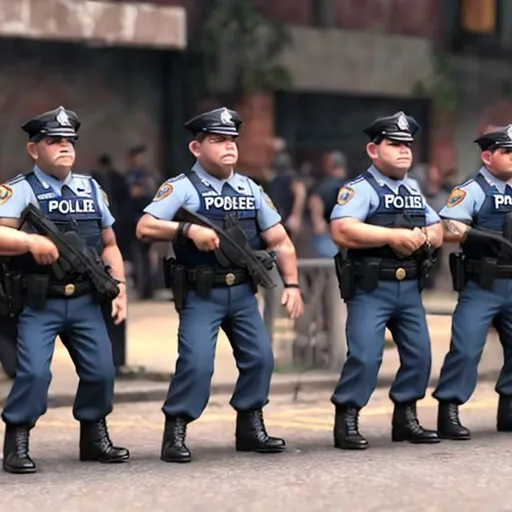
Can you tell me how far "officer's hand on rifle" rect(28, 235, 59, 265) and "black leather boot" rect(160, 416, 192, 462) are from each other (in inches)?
41.8

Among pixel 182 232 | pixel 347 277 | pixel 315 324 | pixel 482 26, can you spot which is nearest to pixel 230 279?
pixel 182 232

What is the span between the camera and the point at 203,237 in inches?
310

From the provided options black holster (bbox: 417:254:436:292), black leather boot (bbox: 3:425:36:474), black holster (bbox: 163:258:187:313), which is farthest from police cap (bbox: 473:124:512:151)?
black leather boot (bbox: 3:425:36:474)

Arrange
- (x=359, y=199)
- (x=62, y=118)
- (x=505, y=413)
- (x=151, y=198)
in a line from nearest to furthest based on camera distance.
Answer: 1. (x=62, y=118)
2. (x=359, y=199)
3. (x=505, y=413)
4. (x=151, y=198)

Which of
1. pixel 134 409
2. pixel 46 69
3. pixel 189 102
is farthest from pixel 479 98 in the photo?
pixel 134 409

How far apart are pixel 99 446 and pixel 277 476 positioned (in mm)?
1006

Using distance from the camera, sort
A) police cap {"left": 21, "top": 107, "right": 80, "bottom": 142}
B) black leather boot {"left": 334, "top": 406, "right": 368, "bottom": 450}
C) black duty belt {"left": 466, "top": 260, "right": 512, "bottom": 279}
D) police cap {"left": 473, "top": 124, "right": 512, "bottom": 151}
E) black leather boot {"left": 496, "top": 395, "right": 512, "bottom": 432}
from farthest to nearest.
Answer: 1. black leather boot {"left": 496, "top": 395, "right": 512, "bottom": 432}
2. police cap {"left": 473, "top": 124, "right": 512, "bottom": 151}
3. black duty belt {"left": 466, "top": 260, "right": 512, "bottom": 279}
4. black leather boot {"left": 334, "top": 406, "right": 368, "bottom": 450}
5. police cap {"left": 21, "top": 107, "right": 80, "bottom": 142}

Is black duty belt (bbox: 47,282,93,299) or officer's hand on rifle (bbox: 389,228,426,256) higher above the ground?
officer's hand on rifle (bbox: 389,228,426,256)

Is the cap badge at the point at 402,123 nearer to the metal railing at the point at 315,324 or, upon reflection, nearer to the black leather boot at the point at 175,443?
the black leather boot at the point at 175,443

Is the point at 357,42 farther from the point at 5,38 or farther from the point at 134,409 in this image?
the point at 134,409

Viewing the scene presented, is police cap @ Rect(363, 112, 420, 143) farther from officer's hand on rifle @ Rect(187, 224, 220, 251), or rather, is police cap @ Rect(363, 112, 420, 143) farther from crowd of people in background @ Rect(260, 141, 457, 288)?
crowd of people in background @ Rect(260, 141, 457, 288)

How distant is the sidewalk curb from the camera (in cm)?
1073

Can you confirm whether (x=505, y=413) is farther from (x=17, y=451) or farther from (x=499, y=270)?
(x=17, y=451)

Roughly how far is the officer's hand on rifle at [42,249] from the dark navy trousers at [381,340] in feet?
5.48
